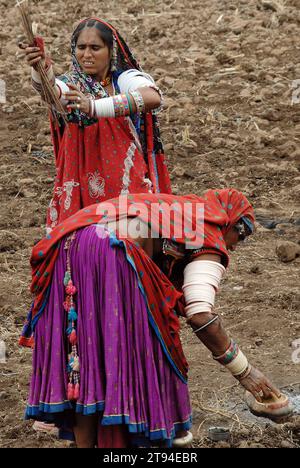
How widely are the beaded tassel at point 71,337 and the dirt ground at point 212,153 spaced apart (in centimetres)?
90

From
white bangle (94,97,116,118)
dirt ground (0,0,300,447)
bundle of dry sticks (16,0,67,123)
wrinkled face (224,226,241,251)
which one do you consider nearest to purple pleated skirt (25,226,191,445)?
wrinkled face (224,226,241,251)

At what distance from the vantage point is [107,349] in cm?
371

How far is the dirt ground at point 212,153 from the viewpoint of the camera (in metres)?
5.21

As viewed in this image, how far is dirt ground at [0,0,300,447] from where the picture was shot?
521cm

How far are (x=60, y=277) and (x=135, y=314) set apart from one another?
33cm

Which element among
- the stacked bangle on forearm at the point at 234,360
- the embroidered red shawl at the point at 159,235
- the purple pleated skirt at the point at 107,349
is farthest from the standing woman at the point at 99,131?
the stacked bangle on forearm at the point at 234,360

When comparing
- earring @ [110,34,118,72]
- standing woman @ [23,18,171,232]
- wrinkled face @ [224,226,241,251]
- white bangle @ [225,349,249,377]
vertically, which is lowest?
white bangle @ [225,349,249,377]

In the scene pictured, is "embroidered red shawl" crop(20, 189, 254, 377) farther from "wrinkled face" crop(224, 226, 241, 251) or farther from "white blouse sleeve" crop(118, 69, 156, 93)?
"white blouse sleeve" crop(118, 69, 156, 93)

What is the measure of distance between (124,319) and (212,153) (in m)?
4.89

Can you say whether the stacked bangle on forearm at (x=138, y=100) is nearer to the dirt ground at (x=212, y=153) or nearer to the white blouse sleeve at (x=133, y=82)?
the white blouse sleeve at (x=133, y=82)

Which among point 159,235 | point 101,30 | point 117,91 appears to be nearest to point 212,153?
point 117,91

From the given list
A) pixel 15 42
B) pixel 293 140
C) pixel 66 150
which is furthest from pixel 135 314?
pixel 15 42

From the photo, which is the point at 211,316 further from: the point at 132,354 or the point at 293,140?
the point at 293,140

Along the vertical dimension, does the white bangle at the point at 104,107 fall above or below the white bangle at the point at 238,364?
above
